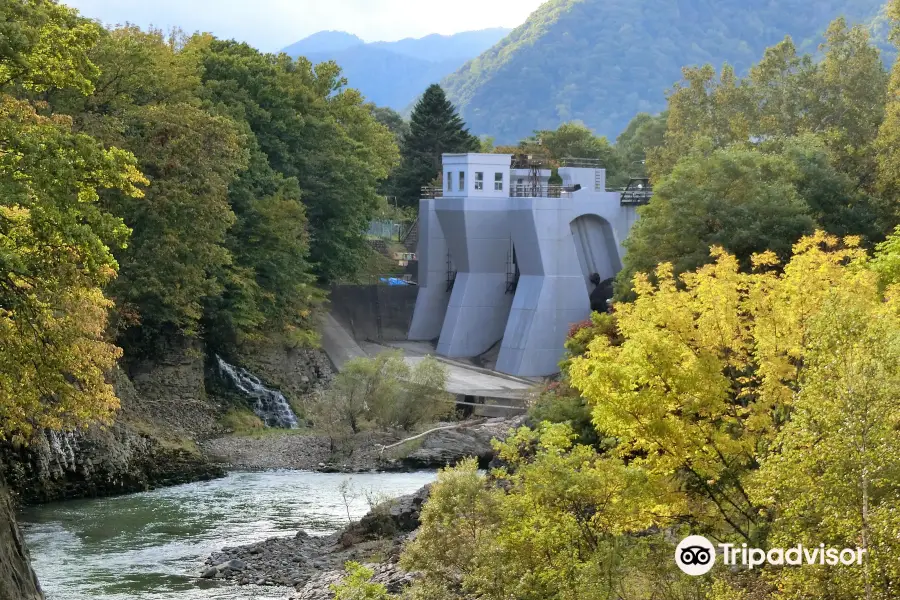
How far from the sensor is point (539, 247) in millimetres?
66625

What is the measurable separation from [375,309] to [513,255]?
29.0 ft

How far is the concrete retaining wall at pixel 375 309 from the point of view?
71.2m

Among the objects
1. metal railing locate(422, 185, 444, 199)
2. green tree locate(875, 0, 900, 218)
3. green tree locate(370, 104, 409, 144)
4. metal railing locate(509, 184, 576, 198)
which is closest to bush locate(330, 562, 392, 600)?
green tree locate(875, 0, 900, 218)

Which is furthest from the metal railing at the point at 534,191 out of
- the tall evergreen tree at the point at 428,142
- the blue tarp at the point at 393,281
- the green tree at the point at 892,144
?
the green tree at the point at 892,144

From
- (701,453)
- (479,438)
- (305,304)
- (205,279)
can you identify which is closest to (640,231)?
(479,438)

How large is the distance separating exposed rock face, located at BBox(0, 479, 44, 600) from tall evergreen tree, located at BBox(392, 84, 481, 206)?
217ft

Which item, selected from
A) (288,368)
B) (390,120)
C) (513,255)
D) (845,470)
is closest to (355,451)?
(288,368)

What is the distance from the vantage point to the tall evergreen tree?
8644cm

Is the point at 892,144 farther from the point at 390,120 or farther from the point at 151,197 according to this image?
the point at 390,120

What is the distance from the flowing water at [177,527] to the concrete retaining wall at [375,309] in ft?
93.0

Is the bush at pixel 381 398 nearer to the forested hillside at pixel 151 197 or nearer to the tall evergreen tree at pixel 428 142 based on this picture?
the forested hillside at pixel 151 197

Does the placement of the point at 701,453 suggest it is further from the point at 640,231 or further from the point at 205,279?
the point at 205,279

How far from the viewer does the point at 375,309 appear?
73312mm

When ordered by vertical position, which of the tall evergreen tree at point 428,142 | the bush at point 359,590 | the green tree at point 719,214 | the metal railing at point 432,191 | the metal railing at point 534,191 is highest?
the tall evergreen tree at point 428,142
